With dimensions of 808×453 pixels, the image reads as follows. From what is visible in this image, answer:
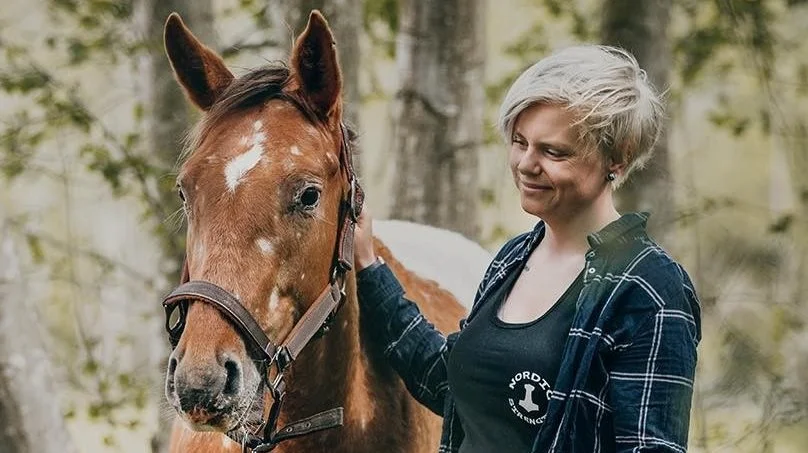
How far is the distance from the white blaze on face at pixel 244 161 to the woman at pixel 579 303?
26.9 inches

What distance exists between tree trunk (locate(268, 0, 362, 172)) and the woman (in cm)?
261

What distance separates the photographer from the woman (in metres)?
2.35

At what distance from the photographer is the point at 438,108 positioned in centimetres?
626

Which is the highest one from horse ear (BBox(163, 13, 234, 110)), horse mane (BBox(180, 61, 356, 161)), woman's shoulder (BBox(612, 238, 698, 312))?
horse ear (BBox(163, 13, 234, 110))

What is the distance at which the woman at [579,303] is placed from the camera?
7.72 ft

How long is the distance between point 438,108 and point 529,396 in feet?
12.8

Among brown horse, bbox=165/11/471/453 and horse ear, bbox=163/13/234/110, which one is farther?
horse ear, bbox=163/13/234/110

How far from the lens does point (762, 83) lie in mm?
5719

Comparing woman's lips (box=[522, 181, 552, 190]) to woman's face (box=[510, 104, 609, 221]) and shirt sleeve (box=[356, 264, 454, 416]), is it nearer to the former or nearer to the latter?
woman's face (box=[510, 104, 609, 221])

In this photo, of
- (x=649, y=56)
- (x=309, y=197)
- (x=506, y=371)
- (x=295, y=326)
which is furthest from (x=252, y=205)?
(x=649, y=56)

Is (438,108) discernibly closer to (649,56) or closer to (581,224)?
(649,56)

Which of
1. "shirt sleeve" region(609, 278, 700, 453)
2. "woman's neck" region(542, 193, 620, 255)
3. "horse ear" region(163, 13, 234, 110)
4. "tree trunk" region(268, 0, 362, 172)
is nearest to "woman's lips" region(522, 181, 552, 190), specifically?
"woman's neck" region(542, 193, 620, 255)

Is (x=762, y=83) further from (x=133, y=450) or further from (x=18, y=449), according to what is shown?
(x=133, y=450)

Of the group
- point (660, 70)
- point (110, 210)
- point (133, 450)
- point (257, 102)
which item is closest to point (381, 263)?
point (257, 102)
